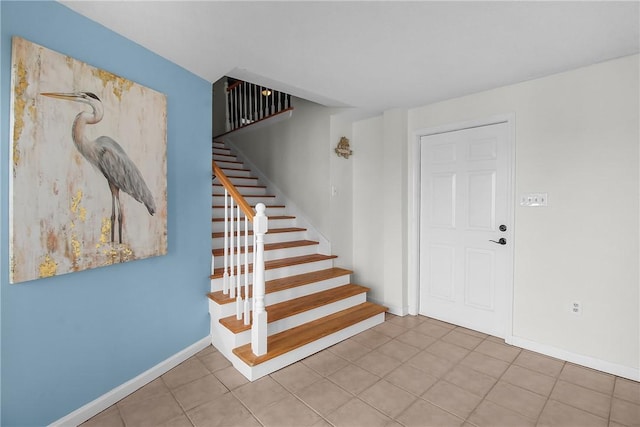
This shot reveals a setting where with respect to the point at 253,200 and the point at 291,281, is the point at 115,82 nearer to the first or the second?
the point at 291,281

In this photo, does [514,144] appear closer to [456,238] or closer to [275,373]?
[456,238]

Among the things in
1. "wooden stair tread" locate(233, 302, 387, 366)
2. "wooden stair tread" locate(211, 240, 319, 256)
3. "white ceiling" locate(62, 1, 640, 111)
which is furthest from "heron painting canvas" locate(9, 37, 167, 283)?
"wooden stair tread" locate(211, 240, 319, 256)

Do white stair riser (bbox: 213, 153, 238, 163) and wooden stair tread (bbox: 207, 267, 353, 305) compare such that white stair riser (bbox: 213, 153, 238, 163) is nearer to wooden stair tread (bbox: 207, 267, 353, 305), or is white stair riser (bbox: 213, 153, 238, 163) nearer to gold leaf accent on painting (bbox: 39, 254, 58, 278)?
wooden stair tread (bbox: 207, 267, 353, 305)

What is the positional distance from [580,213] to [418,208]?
1.42 metres

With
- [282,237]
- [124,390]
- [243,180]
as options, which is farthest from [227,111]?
[124,390]

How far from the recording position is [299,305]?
2924mm

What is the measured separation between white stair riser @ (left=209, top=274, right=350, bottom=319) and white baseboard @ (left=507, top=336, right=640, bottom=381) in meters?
1.71

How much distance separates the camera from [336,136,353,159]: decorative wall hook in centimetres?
389

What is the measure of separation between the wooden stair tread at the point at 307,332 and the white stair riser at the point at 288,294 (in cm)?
32

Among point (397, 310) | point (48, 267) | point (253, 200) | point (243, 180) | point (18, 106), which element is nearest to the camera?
point (18, 106)

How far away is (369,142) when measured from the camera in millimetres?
3881

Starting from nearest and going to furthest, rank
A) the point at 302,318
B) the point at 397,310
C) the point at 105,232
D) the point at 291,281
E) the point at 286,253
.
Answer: the point at 105,232 < the point at 302,318 < the point at 291,281 < the point at 397,310 < the point at 286,253

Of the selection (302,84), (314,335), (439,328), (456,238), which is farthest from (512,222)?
(302,84)

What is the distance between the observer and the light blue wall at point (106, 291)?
60.4 inches
